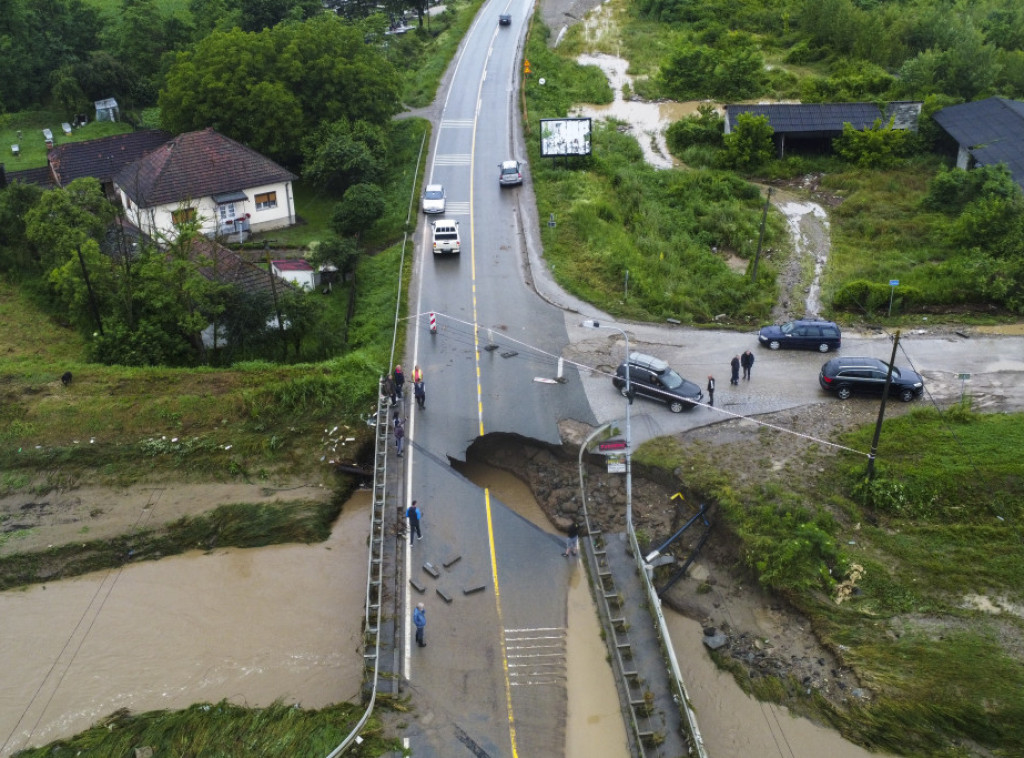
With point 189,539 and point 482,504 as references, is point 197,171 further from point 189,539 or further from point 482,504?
point 482,504

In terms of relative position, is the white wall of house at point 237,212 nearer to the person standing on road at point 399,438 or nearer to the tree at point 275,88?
the tree at point 275,88

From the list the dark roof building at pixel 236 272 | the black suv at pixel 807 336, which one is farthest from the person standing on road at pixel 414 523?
the black suv at pixel 807 336

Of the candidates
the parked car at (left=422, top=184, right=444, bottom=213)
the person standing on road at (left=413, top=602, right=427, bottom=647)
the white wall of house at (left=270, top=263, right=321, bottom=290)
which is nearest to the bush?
the parked car at (left=422, top=184, right=444, bottom=213)

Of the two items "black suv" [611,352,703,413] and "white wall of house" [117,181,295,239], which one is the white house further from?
"black suv" [611,352,703,413]

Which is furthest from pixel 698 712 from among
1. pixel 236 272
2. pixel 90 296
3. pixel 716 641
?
pixel 90 296

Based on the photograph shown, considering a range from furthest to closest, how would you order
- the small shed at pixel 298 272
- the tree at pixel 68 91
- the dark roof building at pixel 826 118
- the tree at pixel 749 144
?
the tree at pixel 68 91
the dark roof building at pixel 826 118
the tree at pixel 749 144
the small shed at pixel 298 272

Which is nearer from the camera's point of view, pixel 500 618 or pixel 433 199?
pixel 500 618
